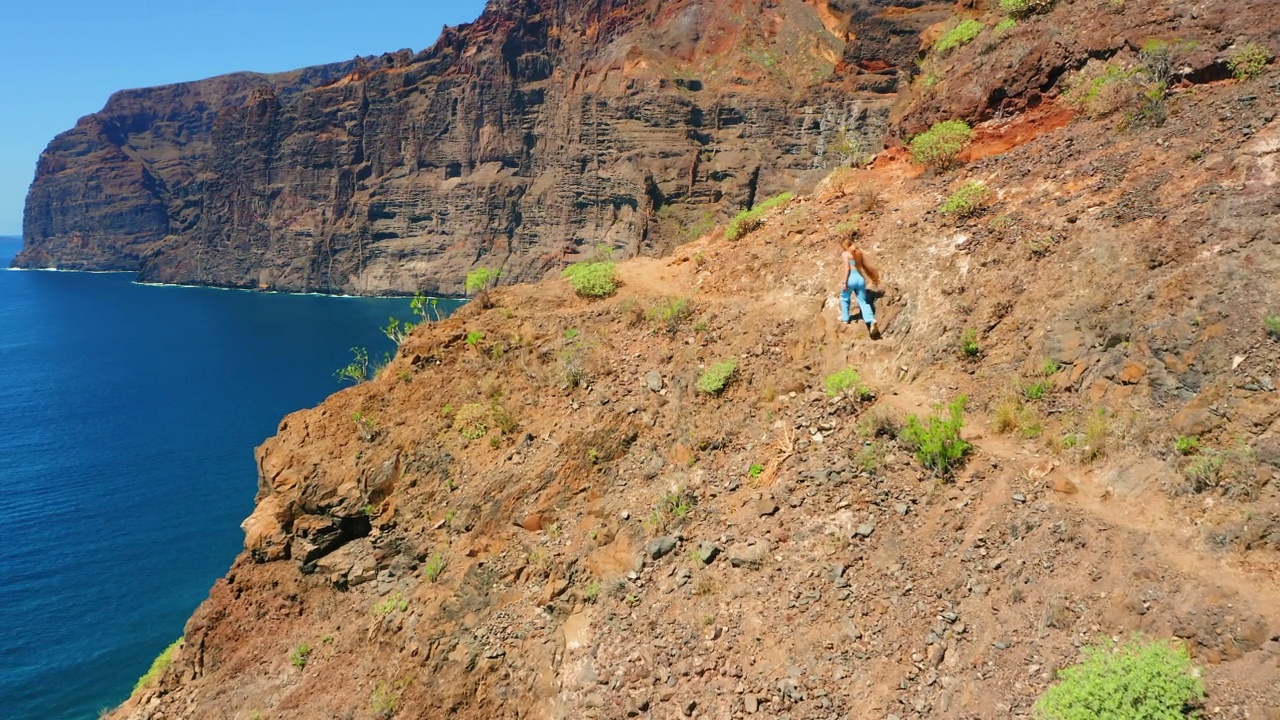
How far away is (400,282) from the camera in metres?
135

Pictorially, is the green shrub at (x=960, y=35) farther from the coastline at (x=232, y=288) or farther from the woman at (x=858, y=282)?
the coastline at (x=232, y=288)

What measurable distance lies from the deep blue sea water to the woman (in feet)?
98.8

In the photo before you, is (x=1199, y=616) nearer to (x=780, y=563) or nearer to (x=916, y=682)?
(x=916, y=682)

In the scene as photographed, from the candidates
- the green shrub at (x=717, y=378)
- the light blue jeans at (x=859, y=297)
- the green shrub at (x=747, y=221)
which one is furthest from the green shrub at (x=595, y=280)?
the light blue jeans at (x=859, y=297)

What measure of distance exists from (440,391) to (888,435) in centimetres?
920

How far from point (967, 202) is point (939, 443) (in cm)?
569

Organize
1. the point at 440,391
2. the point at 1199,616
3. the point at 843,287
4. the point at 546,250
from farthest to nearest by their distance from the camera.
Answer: the point at 546,250 < the point at 440,391 < the point at 843,287 < the point at 1199,616

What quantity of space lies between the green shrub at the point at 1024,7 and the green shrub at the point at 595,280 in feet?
36.7

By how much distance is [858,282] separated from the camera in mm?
12023

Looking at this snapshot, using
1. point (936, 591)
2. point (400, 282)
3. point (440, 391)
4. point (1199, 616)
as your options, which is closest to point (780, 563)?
point (936, 591)

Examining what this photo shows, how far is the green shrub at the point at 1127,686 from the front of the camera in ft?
18.7

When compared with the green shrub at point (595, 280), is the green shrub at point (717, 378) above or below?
below

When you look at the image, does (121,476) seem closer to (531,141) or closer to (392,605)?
(392,605)

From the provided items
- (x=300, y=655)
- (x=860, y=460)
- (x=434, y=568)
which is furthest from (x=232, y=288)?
(x=860, y=460)
